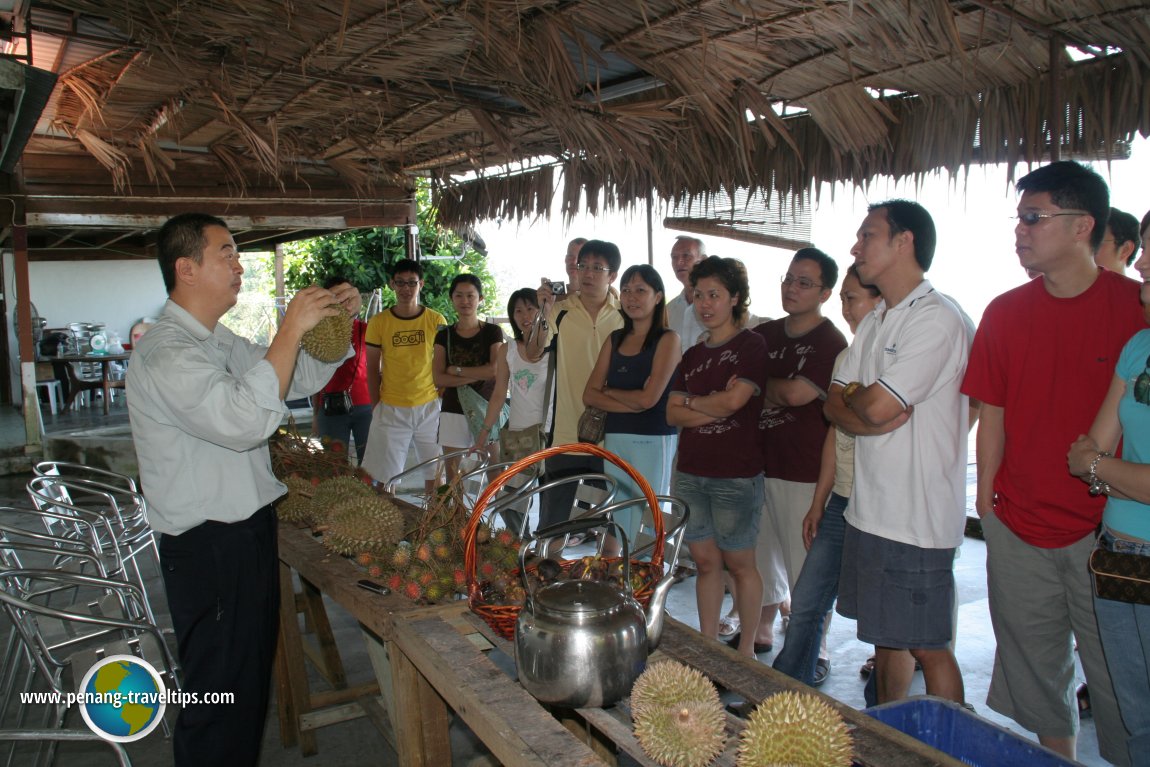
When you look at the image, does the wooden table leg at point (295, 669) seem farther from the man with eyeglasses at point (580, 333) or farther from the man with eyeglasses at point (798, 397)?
the man with eyeglasses at point (798, 397)

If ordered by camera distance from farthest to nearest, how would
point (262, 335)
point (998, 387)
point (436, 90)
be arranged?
1. point (262, 335)
2. point (436, 90)
3. point (998, 387)

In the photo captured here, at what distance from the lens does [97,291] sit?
1602 centimetres

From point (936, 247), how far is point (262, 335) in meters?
18.4

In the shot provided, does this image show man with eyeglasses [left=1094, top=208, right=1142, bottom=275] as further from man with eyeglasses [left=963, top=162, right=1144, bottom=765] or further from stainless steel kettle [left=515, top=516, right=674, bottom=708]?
stainless steel kettle [left=515, top=516, right=674, bottom=708]

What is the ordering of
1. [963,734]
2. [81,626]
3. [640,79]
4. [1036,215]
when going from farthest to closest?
[640,79] < [81,626] < [1036,215] < [963,734]

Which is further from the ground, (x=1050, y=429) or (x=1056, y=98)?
(x=1056, y=98)

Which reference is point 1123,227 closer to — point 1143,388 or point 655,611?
point 1143,388

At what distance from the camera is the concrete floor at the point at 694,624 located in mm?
2977

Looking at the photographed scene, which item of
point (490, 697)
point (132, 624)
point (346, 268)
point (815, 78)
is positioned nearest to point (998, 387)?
point (490, 697)

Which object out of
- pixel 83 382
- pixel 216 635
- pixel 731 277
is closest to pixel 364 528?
pixel 216 635

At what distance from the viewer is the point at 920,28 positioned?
328 cm

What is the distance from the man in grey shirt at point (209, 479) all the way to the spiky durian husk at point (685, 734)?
4.08 feet

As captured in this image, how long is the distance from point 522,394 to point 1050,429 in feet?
9.83

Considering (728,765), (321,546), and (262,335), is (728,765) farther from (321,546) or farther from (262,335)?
(262,335)
